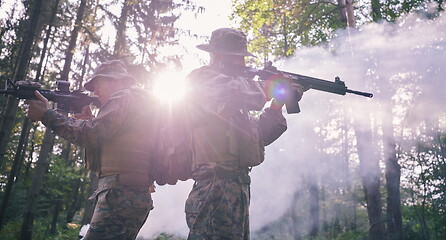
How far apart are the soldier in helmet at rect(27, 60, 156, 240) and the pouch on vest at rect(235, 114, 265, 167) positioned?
3.31 feet

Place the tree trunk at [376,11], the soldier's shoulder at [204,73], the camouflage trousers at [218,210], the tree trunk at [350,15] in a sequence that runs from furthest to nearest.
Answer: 1. the tree trunk at [376,11]
2. the tree trunk at [350,15]
3. the soldier's shoulder at [204,73]
4. the camouflage trousers at [218,210]

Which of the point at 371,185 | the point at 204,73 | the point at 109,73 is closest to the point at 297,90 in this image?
the point at 204,73

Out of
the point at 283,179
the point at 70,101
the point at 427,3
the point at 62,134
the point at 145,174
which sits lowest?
the point at 145,174

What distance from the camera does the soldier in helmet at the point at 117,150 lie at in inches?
116

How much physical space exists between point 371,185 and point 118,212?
716cm

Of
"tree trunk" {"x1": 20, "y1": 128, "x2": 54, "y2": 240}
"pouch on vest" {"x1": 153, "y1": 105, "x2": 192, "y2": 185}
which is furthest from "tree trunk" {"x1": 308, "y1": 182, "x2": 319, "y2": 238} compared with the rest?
"pouch on vest" {"x1": 153, "y1": 105, "x2": 192, "y2": 185}

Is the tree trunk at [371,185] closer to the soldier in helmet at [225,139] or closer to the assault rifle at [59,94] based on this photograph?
the soldier in helmet at [225,139]

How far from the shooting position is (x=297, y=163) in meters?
16.5

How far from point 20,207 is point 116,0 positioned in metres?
11.2

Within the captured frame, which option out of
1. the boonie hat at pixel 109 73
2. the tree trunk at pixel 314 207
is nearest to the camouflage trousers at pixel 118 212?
the boonie hat at pixel 109 73

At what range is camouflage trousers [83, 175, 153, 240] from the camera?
289cm

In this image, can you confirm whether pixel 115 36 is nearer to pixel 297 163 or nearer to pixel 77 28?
pixel 77 28

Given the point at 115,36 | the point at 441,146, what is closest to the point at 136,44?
the point at 115,36

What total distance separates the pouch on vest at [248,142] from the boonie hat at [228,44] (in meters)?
0.62
